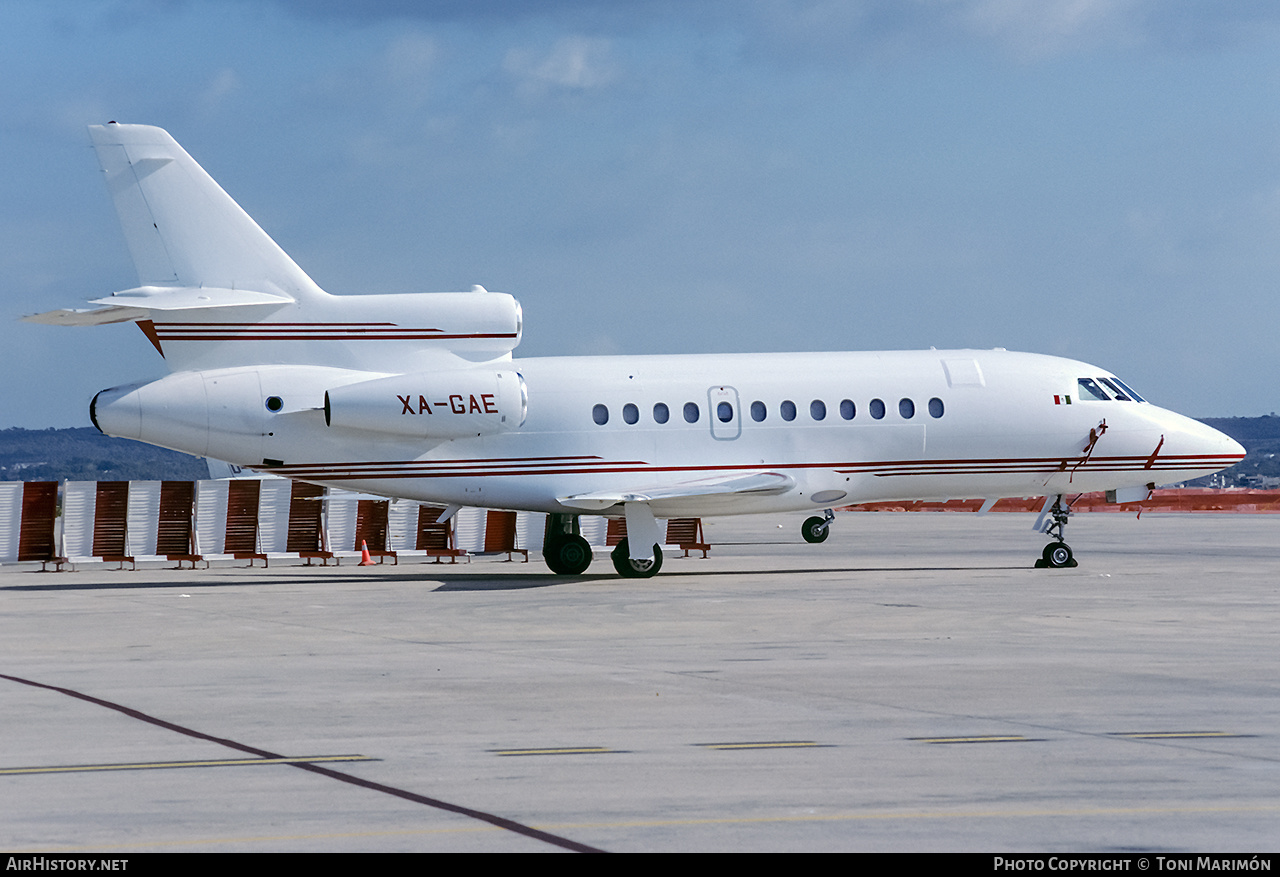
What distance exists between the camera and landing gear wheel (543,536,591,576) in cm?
2677

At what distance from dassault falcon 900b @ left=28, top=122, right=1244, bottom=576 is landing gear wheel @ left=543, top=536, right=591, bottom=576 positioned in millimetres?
35

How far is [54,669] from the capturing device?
14.0 metres

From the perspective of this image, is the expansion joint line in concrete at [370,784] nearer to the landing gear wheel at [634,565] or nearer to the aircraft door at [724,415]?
the landing gear wheel at [634,565]

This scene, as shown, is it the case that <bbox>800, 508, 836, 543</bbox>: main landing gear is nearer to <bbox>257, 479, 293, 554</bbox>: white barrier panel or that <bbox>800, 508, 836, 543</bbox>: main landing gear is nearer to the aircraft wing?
the aircraft wing

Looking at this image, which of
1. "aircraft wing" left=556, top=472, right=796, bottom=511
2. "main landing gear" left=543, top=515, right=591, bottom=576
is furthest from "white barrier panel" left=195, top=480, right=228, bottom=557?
"aircraft wing" left=556, top=472, right=796, bottom=511

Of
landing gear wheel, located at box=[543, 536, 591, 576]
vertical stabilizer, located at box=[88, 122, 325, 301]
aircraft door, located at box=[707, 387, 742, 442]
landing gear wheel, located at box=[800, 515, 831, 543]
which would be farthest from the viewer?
landing gear wheel, located at box=[800, 515, 831, 543]

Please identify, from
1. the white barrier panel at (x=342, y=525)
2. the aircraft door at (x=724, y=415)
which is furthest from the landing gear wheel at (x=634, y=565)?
the white barrier panel at (x=342, y=525)

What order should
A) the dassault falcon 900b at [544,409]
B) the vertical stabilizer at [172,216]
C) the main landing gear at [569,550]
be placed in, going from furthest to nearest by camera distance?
the main landing gear at [569,550]
the dassault falcon 900b at [544,409]
the vertical stabilizer at [172,216]

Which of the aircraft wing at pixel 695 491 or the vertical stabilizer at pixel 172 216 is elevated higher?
the vertical stabilizer at pixel 172 216

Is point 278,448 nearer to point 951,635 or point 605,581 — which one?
point 605,581

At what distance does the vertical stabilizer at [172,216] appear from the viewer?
24.0m

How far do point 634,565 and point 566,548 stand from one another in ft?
5.89

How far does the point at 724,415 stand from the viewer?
25719 millimetres

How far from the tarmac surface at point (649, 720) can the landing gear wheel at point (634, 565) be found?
3152 millimetres
